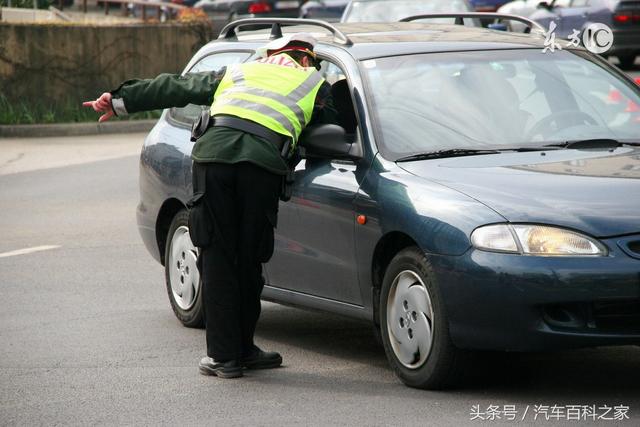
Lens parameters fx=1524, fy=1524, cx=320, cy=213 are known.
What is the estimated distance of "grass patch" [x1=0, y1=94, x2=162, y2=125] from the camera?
69.8 feet

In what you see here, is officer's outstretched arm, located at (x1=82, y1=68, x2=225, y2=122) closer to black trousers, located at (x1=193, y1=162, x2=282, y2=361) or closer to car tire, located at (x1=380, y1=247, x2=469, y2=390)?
black trousers, located at (x1=193, y1=162, x2=282, y2=361)

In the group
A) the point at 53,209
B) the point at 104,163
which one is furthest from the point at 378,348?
the point at 104,163

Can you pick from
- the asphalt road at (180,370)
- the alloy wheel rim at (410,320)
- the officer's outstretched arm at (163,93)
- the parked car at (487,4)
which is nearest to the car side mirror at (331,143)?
the officer's outstretched arm at (163,93)

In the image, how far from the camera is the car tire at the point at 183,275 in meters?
8.38

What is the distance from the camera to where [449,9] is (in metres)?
21.6

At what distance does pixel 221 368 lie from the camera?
23.4 ft

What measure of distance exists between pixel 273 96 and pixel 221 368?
1293 mm

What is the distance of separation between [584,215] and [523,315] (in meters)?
0.47

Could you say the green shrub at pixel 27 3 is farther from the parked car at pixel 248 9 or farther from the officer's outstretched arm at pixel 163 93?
the officer's outstretched arm at pixel 163 93

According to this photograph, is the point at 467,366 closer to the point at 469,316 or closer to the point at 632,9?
the point at 469,316

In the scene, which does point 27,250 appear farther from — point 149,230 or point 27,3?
point 27,3

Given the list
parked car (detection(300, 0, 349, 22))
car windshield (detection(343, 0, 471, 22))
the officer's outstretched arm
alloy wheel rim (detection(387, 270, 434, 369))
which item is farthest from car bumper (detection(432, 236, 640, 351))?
parked car (detection(300, 0, 349, 22))

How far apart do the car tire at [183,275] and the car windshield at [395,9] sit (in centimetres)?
1326

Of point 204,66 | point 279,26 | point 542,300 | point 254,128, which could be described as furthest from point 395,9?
point 542,300
